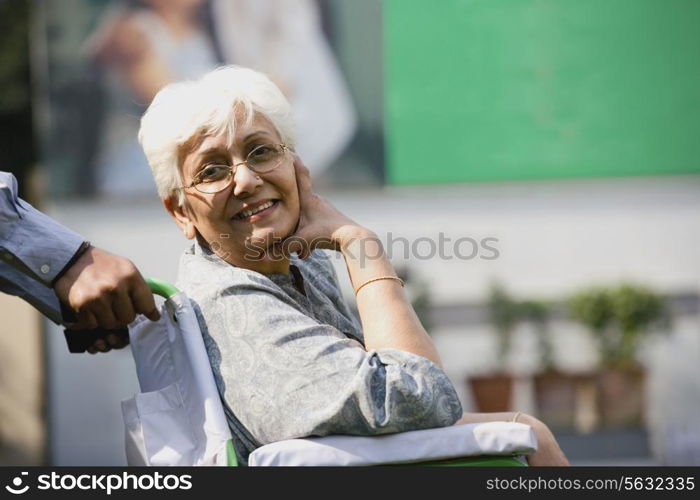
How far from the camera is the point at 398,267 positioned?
24.1 feet

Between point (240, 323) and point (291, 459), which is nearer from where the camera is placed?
point (291, 459)

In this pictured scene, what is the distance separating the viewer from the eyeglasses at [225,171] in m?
2.38

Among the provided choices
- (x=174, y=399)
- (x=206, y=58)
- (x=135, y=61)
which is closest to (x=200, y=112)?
(x=174, y=399)

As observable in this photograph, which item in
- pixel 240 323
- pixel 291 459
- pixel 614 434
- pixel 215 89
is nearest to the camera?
pixel 291 459

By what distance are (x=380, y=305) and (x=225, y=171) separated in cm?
49

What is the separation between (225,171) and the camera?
239cm

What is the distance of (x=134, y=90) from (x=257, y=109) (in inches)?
205

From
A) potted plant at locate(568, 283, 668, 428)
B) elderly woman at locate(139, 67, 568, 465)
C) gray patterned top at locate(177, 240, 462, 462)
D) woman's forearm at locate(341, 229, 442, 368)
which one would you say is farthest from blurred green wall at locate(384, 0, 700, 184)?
gray patterned top at locate(177, 240, 462, 462)

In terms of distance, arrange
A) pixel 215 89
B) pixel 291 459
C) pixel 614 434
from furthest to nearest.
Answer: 1. pixel 614 434
2. pixel 215 89
3. pixel 291 459

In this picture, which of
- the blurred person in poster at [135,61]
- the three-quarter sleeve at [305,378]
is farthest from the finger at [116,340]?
the blurred person in poster at [135,61]

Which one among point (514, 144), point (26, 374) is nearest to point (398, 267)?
point (514, 144)

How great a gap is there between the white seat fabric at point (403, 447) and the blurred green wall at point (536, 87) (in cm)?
522

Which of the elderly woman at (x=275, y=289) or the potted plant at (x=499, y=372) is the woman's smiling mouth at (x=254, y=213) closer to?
the elderly woman at (x=275, y=289)

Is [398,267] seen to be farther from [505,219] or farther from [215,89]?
[215,89]
